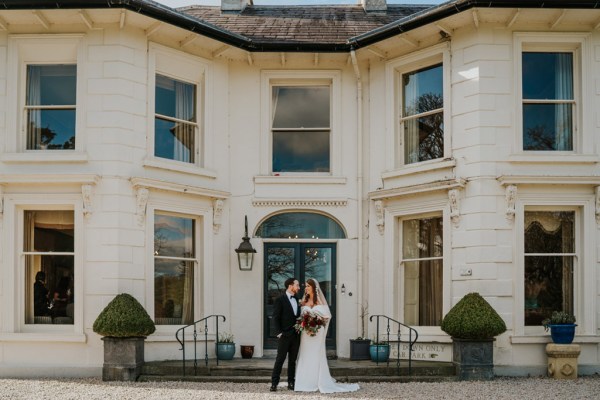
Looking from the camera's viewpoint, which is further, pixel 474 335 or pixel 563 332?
pixel 563 332

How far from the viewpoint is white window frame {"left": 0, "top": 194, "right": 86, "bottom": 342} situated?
15.6 meters

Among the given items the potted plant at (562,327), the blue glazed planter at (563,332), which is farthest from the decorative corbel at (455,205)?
the blue glazed planter at (563,332)

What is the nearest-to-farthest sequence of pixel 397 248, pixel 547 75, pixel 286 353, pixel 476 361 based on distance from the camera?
pixel 286 353 < pixel 476 361 < pixel 547 75 < pixel 397 248

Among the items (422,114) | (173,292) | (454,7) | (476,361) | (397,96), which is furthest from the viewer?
(397,96)

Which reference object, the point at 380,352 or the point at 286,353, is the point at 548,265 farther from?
the point at 286,353

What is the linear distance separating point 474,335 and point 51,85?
29.3 feet

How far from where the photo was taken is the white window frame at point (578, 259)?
15.6 m

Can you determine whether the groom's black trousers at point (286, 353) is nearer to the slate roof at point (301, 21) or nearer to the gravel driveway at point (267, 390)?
the gravel driveway at point (267, 390)

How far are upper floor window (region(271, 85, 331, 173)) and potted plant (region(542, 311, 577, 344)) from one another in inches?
217

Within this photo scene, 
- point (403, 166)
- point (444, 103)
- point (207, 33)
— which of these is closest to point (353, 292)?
point (403, 166)

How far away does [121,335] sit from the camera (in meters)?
14.7

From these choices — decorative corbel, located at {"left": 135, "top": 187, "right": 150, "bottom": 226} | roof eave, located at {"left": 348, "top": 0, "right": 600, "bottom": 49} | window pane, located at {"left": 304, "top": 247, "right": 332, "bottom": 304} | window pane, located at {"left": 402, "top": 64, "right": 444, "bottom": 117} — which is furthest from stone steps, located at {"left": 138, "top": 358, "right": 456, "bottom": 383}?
roof eave, located at {"left": 348, "top": 0, "right": 600, "bottom": 49}

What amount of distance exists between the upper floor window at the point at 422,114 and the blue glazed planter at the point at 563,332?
3.81 meters

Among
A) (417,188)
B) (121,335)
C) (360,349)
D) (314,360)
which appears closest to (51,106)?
(121,335)
